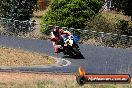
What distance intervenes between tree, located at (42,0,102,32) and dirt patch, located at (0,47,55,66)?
412 inches

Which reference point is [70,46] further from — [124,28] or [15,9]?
[15,9]

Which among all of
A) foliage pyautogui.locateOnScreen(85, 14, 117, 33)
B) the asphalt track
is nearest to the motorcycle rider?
the asphalt track

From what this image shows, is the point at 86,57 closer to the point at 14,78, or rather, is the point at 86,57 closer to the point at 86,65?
the point at 86,65

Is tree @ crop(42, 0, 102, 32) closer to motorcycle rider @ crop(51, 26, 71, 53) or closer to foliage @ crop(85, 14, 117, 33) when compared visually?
foliage @ crop(85, 14, 117, 33)

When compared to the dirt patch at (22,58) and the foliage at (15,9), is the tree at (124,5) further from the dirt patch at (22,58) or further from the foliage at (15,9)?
the dirt patch at (22,58)

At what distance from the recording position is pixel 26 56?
2419 centimetres

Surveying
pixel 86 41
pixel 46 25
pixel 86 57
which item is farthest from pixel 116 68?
pixel 46 25

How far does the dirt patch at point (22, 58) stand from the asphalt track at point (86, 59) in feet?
2.48

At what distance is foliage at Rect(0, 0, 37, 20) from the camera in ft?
127

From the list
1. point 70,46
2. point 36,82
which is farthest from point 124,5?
point 36,82

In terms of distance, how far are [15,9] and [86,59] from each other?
50.0 feet

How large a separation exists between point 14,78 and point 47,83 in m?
1.85

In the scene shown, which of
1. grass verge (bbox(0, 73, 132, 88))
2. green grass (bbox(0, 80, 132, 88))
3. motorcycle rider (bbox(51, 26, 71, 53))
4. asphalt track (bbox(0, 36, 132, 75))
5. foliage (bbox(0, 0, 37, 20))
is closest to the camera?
green grass (bbox(0, 80, 132, 88))

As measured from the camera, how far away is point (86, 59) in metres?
25.2
